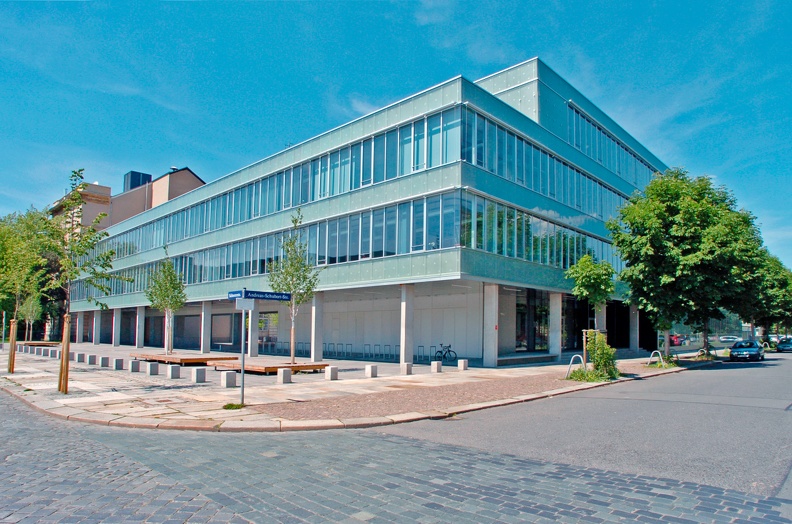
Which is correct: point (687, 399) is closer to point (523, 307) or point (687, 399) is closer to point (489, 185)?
point (489, 185)

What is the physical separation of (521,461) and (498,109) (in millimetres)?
22399

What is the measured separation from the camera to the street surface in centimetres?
567

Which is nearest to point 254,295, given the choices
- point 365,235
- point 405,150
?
point 405,150

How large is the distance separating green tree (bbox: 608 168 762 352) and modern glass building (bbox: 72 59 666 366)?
4.37 meters

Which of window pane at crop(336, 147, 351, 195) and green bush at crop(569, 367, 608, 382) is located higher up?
window pane at crop(336, 147, 351, 195)

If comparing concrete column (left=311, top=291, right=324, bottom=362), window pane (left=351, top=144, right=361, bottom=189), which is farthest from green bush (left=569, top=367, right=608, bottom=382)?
concrete column (left=311, top=291, right=324, bottom=362)

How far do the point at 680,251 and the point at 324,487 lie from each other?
1094 inches

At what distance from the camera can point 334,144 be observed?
3206cm

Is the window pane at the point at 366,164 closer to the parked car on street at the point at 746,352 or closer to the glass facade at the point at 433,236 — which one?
the glass facade at the point at 433,236

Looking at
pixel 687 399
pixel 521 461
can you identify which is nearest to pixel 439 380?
pixel 687 399

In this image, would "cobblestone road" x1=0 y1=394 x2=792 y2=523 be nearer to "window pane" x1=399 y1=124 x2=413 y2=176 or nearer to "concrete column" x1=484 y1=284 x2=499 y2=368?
"concrete column" x1=484 y1=284 x2=499 y2=368

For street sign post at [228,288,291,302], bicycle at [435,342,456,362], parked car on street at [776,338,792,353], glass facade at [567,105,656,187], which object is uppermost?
glass facade at [567,105,656,187]

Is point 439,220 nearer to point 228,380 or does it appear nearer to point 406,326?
point 406,326

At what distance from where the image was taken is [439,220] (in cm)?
2534
